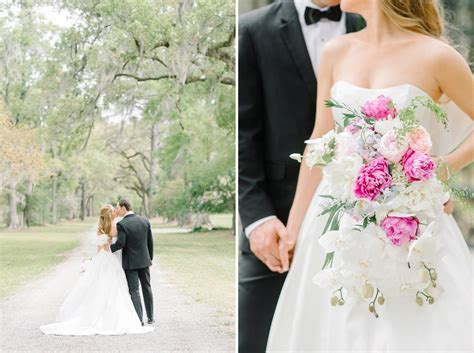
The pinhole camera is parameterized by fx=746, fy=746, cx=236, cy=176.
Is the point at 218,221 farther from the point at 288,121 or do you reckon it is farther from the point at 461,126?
the point at 461,126

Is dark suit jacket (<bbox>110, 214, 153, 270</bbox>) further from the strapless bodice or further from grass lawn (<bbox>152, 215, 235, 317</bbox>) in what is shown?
the strapless bodice

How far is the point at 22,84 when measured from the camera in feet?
11.1

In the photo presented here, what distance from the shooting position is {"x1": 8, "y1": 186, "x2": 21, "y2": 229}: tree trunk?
3.37 meters

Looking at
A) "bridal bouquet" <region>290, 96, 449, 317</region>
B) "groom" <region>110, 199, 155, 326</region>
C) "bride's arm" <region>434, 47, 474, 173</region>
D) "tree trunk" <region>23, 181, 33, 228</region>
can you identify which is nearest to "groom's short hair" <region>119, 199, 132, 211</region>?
"groom" <region>110, 199, 155, 326</region>

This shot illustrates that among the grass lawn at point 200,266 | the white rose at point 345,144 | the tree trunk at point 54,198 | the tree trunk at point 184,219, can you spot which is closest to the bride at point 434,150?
the white rose at point 345,144

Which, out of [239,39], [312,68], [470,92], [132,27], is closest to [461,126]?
[470,92]

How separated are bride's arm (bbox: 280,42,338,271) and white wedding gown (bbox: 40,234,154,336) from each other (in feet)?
2.44

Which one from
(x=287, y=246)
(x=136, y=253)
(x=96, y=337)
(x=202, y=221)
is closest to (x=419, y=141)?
(x=287, y=246)

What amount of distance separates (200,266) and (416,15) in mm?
1454

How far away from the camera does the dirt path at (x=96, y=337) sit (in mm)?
3324

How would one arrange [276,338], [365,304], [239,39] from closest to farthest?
[365,304], [276,338], [239,39]

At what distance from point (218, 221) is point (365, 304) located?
35.1 inches

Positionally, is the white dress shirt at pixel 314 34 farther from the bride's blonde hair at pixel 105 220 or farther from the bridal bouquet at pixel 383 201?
the bride's blonde hair at pixel 105 220

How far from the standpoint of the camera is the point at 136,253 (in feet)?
11.1
